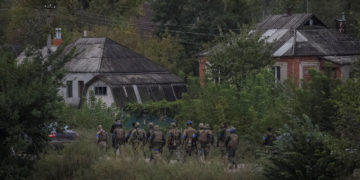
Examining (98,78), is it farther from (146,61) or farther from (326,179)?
(326,179)

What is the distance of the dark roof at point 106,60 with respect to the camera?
51219mm

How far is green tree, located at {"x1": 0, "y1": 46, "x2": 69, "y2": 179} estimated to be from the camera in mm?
21328

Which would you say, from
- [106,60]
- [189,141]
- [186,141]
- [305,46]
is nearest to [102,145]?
[186,141]

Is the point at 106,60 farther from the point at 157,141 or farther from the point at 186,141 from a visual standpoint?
the point at 157,141

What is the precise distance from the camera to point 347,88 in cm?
1711

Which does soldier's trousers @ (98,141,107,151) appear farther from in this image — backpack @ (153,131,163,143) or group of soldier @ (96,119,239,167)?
backpack @ (153,131,163,143)

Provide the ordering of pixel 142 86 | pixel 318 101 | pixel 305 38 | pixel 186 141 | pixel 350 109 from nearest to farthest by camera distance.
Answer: pixel 350 109, pixel 318 101, pixel 186 141, pixel 305 38, pixel 142 86

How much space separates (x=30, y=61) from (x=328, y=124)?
30.6 ft

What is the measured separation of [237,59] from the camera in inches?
1576

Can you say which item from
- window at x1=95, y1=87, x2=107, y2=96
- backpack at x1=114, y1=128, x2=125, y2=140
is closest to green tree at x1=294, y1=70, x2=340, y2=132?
backpack at x1=114, y1=128, x2=125, y2=140

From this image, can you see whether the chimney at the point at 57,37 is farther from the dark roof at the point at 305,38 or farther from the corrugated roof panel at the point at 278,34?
the corrugated roof panel at the point at 278,34

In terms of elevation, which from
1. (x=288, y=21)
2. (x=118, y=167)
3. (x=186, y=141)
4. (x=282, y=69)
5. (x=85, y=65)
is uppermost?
(x=288, y=21)

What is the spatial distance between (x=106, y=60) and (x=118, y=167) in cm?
3039

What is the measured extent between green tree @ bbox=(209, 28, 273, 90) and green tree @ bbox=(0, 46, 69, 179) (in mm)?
18111
